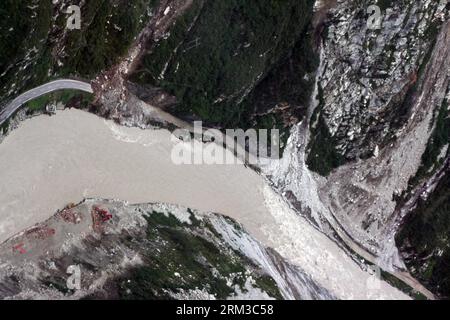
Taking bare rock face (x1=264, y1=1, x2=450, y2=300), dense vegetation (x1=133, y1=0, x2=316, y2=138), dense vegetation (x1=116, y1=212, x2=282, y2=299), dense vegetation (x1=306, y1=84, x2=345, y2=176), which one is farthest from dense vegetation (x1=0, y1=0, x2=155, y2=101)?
dense vegetation (x1=306, y1=84, x2=345, y2=176)

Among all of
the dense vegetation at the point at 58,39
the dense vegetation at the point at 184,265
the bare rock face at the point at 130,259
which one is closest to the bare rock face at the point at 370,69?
the dense vegetation at the point at 184,265

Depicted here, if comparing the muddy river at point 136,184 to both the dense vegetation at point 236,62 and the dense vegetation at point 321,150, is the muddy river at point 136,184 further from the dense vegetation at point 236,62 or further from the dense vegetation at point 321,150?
the dense vegetation at point 321,150

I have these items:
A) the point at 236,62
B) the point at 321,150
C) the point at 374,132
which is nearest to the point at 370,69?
the point at 374,132

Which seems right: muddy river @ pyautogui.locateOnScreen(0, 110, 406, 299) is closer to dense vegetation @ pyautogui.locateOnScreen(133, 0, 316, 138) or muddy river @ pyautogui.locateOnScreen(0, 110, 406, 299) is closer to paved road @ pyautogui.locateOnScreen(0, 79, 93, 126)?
paved road @ pyautogui.locateOnScreen(0, 79, 93, 126)

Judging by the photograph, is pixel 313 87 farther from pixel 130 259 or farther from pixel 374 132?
pixel 130 259

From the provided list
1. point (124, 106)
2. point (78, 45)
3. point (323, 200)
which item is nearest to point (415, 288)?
point (323, 200)

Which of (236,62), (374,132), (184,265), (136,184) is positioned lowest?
(184,265)
